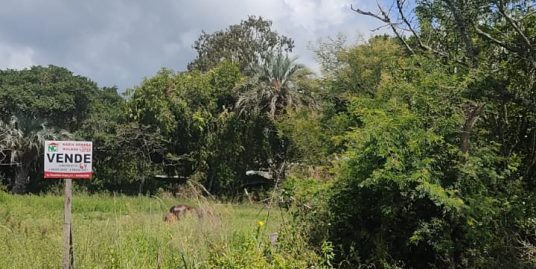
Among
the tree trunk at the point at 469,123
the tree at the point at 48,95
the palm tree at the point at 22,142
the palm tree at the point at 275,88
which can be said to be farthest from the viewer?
the tree at the point at 48,95

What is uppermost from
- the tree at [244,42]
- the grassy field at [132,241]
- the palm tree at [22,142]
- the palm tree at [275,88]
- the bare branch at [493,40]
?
the tree at [244,42]

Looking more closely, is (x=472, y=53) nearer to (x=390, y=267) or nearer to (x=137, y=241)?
(x=390, y=267)

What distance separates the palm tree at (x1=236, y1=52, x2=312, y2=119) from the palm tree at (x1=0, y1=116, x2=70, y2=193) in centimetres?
1011

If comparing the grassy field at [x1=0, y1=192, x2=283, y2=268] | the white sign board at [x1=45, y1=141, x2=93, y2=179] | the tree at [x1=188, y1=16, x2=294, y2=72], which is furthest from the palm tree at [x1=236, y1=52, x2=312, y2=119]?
the white sign board at [x1=45, y1=141, x2=93, y2=179]

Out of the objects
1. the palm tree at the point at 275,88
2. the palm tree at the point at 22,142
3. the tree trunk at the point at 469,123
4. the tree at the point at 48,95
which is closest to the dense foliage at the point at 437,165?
the tree trunk at the point at 469,123

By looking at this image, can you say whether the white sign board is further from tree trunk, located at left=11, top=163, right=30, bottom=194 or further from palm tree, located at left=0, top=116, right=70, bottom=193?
tree trunk, located at left=11, top=163, right=30, bottom=194

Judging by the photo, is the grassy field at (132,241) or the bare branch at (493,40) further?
the bare branch at (493,40)

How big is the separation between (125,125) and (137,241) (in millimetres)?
24681

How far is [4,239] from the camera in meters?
6.83

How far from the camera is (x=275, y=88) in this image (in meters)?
27.4

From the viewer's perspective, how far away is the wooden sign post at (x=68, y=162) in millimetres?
6055

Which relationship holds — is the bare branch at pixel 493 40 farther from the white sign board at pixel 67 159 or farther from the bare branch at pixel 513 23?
the white sign board at pixel 67 159

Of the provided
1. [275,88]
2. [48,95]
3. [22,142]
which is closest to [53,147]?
[275,88]

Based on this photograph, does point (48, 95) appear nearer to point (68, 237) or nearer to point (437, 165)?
point (68, 237)
